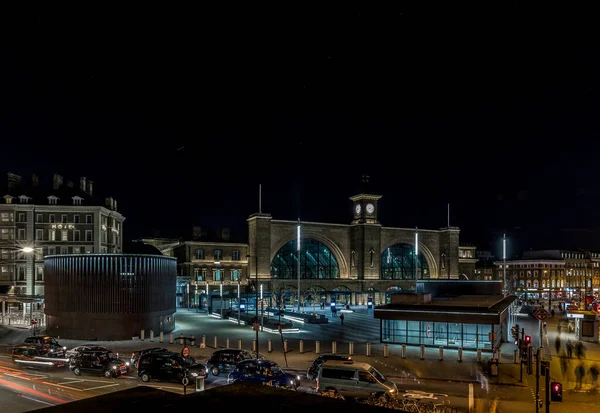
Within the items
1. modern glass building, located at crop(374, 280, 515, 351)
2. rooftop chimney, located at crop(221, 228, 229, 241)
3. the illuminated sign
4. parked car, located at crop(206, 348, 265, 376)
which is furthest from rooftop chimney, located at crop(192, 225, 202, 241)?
parked car, located at crop(206, 348, 265, 376)

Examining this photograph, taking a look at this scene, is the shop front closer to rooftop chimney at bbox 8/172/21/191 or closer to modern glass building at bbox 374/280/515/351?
modern glass building at bbox 374/280/515/351

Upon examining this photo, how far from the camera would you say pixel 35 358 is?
96.8 feet

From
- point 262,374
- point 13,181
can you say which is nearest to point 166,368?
point 262,374

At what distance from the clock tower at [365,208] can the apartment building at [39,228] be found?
142 feet

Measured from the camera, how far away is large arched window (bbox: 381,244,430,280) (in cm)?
10069

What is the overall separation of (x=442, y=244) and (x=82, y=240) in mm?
A: 67601

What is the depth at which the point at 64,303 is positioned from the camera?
44281 mm

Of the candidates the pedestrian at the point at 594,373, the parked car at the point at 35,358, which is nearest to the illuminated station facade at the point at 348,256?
the pedestrian at the point at 594,373

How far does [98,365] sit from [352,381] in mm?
13286

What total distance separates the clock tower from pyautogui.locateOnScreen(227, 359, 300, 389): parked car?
70.0m

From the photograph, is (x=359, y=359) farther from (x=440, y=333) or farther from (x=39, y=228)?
(x=39, y=228)

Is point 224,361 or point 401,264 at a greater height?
point 401,264

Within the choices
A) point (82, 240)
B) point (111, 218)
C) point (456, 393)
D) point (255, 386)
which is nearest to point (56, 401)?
point (255, 386)

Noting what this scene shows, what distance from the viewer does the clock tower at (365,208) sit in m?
94.8
